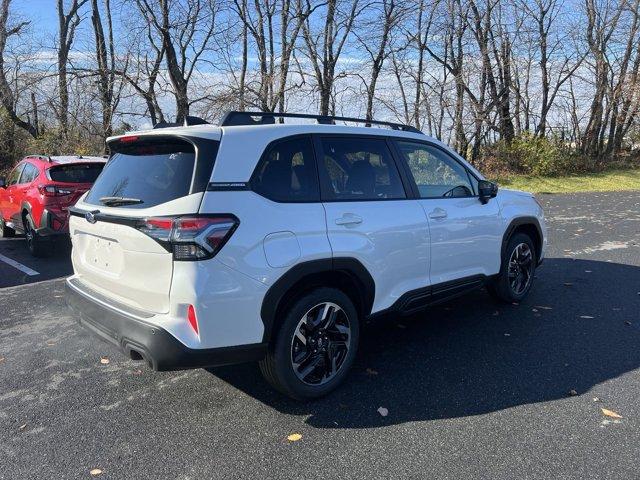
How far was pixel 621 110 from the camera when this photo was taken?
25797 mm

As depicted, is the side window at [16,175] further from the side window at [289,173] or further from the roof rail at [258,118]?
the side window at [289,173]

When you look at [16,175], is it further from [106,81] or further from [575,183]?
[575,183]

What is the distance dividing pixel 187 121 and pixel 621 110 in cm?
2835

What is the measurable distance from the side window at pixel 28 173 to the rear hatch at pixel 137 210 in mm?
5444

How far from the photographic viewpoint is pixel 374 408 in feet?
10.7

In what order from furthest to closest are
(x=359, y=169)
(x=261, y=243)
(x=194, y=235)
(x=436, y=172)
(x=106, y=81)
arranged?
1. (x=106, y=81)
2. (x=436, y=172)
3. (x=359, y=169)
4. (x=261, y=243)
5. (x=194, y=235)

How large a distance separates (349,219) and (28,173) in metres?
7.36

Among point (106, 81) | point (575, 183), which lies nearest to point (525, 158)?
point (575, 183)

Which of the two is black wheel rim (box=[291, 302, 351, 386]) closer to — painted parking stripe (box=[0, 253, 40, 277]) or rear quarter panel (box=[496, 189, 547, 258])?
rear quarter panel (box=[496, 189, 547, 258])

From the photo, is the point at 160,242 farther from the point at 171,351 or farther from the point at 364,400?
the point at 364,400

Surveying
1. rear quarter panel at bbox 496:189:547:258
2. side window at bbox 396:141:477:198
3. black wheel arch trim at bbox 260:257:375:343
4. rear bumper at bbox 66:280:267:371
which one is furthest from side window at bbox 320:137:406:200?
rear quarter panel at bbox 496:189:547:258

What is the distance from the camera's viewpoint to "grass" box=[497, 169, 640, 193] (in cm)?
1947

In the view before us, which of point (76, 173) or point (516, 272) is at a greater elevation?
point (76, 173)

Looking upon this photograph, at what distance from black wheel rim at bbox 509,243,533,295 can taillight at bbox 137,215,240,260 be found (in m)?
3.51
